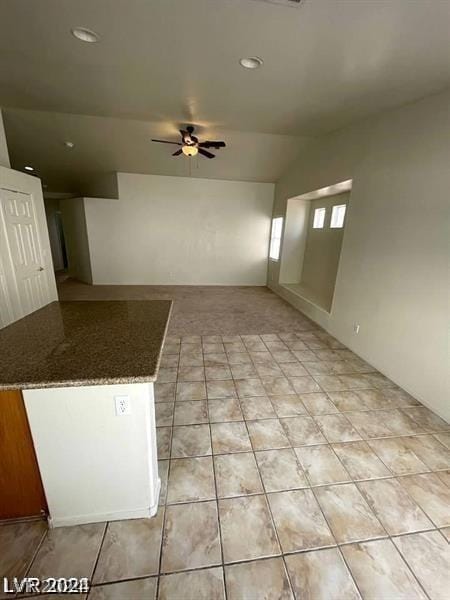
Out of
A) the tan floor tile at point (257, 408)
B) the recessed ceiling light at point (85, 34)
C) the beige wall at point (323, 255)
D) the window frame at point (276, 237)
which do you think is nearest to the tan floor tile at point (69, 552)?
the tan floor tile at point (257, 408)

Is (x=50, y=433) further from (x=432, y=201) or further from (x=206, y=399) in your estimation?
(x=432, y=201)

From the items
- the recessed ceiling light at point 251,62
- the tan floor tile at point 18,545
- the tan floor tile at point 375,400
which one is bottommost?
the tan floor tile at point 18,545

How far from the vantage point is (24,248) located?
3.29 m

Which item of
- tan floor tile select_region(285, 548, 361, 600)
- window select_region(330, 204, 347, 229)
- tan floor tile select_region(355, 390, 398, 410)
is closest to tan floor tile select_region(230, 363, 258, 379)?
tan floor tile select_region(355, 390, 398, 410)

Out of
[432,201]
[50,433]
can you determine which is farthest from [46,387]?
[432,201]

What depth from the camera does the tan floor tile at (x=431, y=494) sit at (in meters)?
1.43

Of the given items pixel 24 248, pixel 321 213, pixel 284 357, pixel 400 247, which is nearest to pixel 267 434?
pixel 284 357

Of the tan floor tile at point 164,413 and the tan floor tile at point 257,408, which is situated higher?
the tan floor tile at point 257,408

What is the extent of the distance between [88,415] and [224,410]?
128cm

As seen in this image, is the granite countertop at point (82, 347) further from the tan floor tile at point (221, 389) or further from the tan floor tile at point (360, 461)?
the tan floor tile at point (360, 461)

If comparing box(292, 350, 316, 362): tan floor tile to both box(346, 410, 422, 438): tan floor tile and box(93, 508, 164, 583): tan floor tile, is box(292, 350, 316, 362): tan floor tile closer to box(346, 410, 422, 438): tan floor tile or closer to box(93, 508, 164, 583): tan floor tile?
box(346, 410, 422, 438): tan floor tile

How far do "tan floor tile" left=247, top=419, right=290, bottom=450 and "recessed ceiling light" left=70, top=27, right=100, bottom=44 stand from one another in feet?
10.7

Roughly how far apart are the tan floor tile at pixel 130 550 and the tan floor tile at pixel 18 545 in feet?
1.11

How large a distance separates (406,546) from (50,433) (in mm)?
1872
